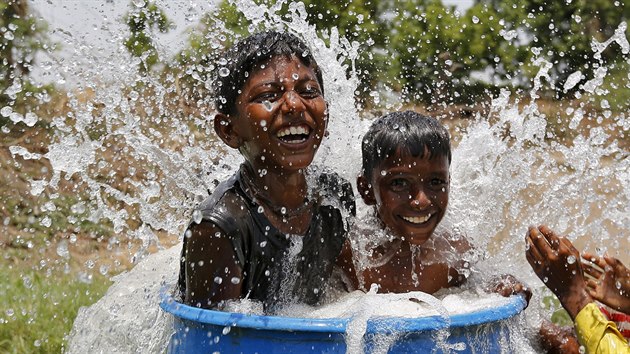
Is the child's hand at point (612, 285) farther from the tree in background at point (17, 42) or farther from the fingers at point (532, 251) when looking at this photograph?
the tree in background at point (17, 42)

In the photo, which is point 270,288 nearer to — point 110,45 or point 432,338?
point 432,338

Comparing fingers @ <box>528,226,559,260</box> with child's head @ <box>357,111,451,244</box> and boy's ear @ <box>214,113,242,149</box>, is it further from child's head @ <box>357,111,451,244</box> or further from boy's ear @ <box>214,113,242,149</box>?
boy's ear @ <box>214,113,242,149</box>

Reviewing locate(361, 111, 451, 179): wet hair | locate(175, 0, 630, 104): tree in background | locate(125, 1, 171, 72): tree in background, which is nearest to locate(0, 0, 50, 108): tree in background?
locate(125, 1, 171, 72): tree in background

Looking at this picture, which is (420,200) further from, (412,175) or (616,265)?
(616,265)

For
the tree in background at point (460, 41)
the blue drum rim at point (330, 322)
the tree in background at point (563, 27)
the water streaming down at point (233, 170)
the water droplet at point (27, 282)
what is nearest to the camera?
the blue drum rim at point (330, 322)

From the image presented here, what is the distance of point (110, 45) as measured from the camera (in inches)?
152

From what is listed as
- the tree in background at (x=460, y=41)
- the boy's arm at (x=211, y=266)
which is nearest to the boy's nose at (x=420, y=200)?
the boy's arm at (x=211, y=266)

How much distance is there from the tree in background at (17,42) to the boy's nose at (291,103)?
5.78 meters

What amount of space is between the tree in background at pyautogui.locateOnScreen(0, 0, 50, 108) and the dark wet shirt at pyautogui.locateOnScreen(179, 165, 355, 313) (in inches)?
223

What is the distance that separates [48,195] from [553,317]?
4575 millimetres

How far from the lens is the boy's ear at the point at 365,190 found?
9.89 feet

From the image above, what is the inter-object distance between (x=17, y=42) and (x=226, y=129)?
5.94 metres

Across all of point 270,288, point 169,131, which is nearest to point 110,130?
point 169,131

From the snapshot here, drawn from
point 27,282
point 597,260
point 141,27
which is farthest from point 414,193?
point 141,27
